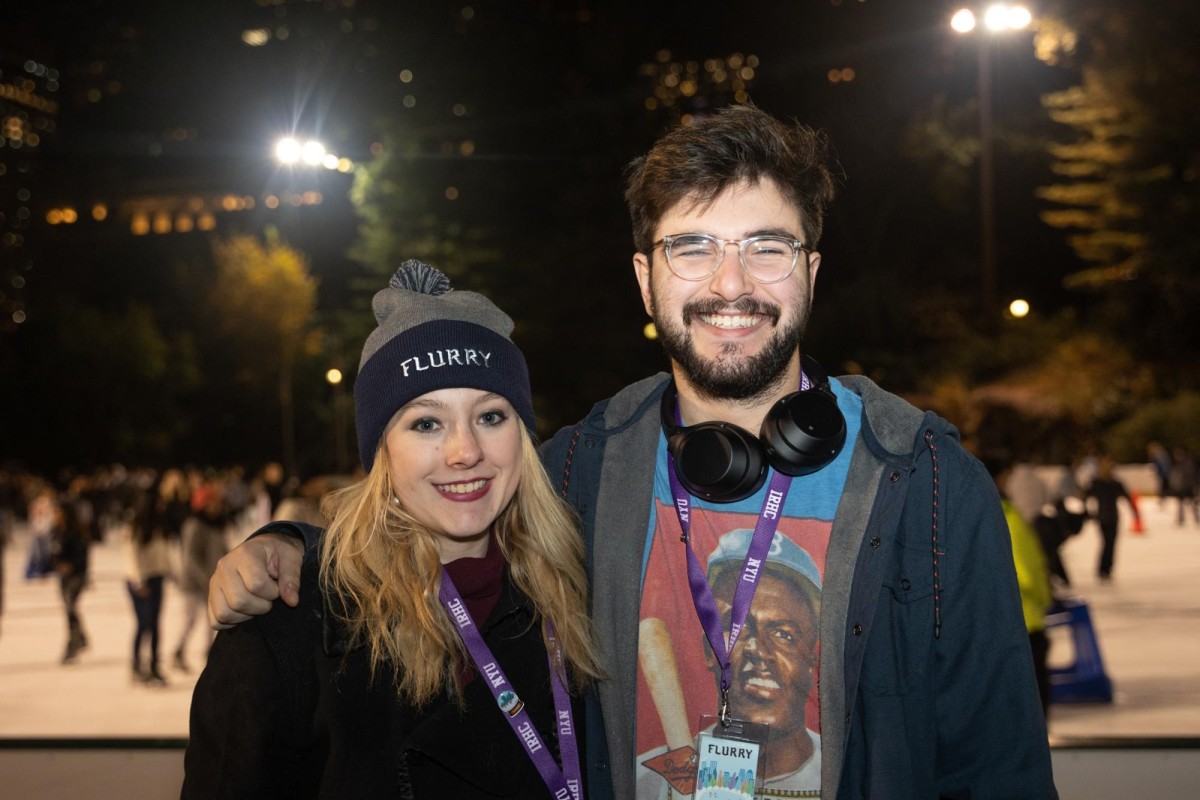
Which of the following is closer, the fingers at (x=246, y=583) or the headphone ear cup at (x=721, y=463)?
the fingers at (x=246, y=583)

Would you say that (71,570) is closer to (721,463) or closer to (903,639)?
(721,463)

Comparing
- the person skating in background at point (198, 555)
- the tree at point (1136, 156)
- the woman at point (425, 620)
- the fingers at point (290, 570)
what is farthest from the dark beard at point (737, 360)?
the tree at point (1136, 156)

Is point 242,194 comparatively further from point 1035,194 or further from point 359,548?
point 359,548

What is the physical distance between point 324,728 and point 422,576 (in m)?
0.31

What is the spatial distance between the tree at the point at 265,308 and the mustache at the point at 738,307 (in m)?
21.3

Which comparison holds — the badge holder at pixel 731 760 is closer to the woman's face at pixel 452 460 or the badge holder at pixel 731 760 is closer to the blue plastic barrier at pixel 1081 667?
the woman's face at pixel 452 460

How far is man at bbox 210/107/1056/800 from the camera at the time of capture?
181 centimetres

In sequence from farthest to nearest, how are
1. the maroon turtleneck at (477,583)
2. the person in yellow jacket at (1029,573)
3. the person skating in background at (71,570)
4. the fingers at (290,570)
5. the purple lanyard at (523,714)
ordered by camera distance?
1. the person skating in background at (71,570)
2. the person in yellow jacket at (1029,573)
3. the maroon turtleneck at (477,583)
4. the purple lanyard at (523,714)
5. the fingers at (290,570)

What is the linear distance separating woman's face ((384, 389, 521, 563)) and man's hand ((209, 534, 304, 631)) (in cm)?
24

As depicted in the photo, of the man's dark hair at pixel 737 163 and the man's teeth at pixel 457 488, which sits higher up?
the man's dark hair at pixel 737 163

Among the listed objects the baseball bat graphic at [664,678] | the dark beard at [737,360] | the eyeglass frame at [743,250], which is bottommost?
the baseball bat graphic at [664,678]

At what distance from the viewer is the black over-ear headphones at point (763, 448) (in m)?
1.91

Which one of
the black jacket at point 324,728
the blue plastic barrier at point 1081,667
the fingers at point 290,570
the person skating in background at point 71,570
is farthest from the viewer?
the person skating in background at point 71,570

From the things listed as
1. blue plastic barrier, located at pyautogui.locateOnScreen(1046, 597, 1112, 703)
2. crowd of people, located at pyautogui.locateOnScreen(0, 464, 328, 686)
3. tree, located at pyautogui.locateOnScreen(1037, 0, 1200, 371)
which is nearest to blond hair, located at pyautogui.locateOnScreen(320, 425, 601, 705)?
blue plastic barrier, located at pyautogui.locateOnScreen(1046, 597, 1112, 703)
